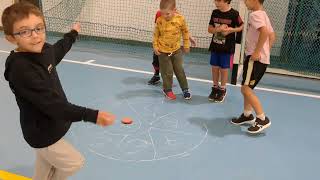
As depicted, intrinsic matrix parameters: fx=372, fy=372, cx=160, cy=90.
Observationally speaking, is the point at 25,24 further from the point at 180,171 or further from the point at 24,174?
the point at 180,171

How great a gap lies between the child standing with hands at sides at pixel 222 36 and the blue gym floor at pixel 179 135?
0.27 m

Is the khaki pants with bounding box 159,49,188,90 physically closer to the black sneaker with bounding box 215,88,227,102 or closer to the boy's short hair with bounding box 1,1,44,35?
the black sneaker with bounding box 215,88,227,102

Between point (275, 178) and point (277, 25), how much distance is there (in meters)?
2.75

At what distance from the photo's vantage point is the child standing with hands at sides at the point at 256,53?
9.64ft

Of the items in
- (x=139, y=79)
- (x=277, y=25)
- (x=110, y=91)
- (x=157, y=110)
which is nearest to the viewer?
(x=157, y=110)

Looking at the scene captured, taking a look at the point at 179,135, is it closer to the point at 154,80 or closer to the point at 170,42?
the point at 170,42

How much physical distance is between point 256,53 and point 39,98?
6.34ft

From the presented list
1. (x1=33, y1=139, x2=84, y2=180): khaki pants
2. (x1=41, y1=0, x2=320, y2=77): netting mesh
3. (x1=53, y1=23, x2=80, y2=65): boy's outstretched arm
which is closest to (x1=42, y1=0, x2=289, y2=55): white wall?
(x1=41, y1=0, x2=320, y2=77): netting mesh

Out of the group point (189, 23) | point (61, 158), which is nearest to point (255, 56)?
point (61, 158)

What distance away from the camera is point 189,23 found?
5.57m

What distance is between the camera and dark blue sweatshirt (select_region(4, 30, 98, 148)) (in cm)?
161

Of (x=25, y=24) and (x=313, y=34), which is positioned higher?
(x=25, y=24)

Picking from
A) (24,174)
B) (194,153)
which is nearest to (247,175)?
(194,153)

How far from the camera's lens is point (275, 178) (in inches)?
101
